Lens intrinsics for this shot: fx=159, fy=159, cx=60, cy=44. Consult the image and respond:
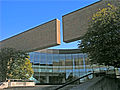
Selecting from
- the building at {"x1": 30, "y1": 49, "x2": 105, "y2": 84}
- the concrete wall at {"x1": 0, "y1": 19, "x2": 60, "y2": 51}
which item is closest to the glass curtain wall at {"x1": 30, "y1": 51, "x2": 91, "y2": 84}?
the building at {"x1": 30, "y1": 49, "x2": 105, "y2": 84}

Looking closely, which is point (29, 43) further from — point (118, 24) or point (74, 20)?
point (118, 24)

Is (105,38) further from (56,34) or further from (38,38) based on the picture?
(38,38)

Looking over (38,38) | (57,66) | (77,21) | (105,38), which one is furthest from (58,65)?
(105,38)

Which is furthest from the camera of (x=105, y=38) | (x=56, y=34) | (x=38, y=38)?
(x=38, y=38)

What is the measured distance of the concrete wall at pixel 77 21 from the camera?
13.5 m

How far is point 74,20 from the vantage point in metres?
14.7

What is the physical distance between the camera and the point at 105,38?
341 inches

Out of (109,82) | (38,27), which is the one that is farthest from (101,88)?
(38,27)

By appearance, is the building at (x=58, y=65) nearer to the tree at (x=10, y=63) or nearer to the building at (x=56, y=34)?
the building at (x=56, y=34)

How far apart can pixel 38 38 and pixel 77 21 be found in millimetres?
5229

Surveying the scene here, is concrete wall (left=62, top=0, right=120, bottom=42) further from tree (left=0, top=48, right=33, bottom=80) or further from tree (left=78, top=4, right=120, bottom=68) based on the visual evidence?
tree (left=0, top=48, right=33, bottom=80)

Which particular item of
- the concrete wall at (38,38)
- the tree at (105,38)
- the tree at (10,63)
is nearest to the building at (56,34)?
the concrete wall at (38,38)

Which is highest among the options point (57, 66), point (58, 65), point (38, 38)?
point (38, 38)

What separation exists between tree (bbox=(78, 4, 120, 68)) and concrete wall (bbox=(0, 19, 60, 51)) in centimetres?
656
